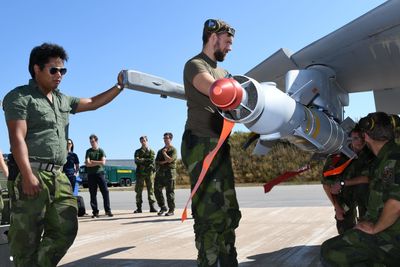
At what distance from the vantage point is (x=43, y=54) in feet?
11.1

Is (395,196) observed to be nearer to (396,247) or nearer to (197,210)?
(396,247)

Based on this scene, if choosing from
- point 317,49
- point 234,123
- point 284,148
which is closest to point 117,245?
point 317,49

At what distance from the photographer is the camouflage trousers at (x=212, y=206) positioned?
9.96 feet

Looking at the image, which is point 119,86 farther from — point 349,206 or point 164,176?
point 164,176

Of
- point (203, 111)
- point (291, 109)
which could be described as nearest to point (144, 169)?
point (203, 111)

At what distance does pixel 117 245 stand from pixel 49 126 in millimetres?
2818

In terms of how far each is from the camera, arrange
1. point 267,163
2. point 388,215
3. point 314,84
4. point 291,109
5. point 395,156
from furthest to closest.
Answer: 1. point 267,163
2. point 314,84
3. point 395,156
4. point 388,215
5. point 291,109

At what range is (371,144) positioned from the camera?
333 cm

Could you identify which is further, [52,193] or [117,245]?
[117,245]

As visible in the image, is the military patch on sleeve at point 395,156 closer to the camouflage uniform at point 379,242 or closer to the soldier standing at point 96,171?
the camouflage uniform at point 379,242

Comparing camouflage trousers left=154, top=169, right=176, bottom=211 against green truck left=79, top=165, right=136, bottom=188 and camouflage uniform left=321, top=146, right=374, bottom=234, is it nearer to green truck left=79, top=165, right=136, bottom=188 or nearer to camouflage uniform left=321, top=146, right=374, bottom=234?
camouflage uniform left=321, top=146, right=374, bottom=234

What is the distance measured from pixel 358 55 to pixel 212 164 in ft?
7.16

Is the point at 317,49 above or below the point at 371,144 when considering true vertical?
above

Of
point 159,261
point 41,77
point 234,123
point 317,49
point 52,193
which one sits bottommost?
point 159,261
